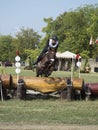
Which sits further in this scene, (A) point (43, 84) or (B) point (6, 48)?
(B) point (6, 48)

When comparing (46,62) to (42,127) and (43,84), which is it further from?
(42,127)

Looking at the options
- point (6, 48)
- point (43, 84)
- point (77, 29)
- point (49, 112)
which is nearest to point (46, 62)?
point (43, 84)

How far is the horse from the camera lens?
18.0 m

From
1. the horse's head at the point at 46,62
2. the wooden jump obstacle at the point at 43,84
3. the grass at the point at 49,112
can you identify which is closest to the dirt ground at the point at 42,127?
the grass at the point at 49,112

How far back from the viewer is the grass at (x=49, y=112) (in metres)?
11.8

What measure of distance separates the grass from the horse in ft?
4.92

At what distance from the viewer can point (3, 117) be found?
1228 cm

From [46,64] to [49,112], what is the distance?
489cm

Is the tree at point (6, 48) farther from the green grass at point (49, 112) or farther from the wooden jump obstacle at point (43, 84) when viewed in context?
the green grass at point (49, 112)

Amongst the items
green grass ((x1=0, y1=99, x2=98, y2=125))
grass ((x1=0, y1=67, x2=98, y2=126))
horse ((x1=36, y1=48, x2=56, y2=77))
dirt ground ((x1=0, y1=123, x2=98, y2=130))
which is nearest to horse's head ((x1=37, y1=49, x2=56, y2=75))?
horse ((x1=36, y1=48, x2=56, y2=77))

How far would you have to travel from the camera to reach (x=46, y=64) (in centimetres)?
1825

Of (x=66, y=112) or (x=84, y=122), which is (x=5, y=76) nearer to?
(x=66, y=112)

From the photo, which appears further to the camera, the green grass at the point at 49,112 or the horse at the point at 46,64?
the horse at the point at 46,64

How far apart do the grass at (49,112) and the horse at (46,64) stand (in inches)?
59.0
